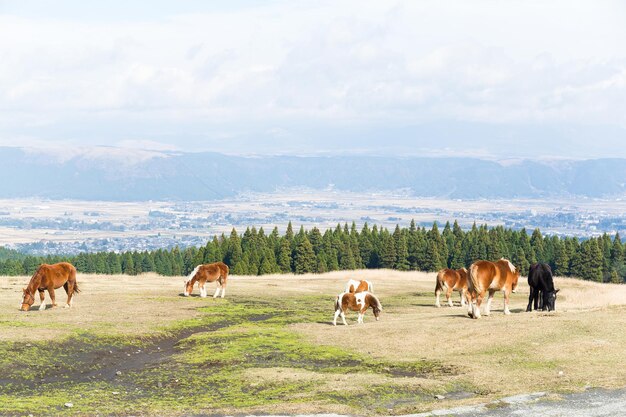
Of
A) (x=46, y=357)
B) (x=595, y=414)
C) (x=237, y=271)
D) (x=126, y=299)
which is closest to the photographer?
(x=595, y=414)

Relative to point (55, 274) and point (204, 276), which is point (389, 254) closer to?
point (204, 276)

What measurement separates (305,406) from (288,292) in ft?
128

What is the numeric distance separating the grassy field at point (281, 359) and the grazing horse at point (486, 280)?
1.51 m

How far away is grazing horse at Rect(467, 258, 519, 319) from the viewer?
126ft

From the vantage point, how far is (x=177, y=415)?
20.7m

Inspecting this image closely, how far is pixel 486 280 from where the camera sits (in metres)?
38.7

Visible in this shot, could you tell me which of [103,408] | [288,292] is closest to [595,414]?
[103,408]

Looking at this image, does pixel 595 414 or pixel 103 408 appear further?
pixel 103 408

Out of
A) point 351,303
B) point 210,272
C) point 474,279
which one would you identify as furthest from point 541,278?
point 210,272

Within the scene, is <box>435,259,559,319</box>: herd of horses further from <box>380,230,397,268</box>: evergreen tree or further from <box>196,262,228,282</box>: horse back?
<box>380,230,397,268</box>: evergreen tree

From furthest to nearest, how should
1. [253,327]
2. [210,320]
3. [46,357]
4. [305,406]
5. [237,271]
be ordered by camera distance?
[237,271], [210,320], [253,327], [46,357], [305,406]

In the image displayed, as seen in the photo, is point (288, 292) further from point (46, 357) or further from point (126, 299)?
point (46, 357)

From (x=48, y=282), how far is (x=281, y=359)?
56.7 feet

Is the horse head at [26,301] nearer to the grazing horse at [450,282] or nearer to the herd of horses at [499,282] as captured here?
the herd of horses at [499,282]
